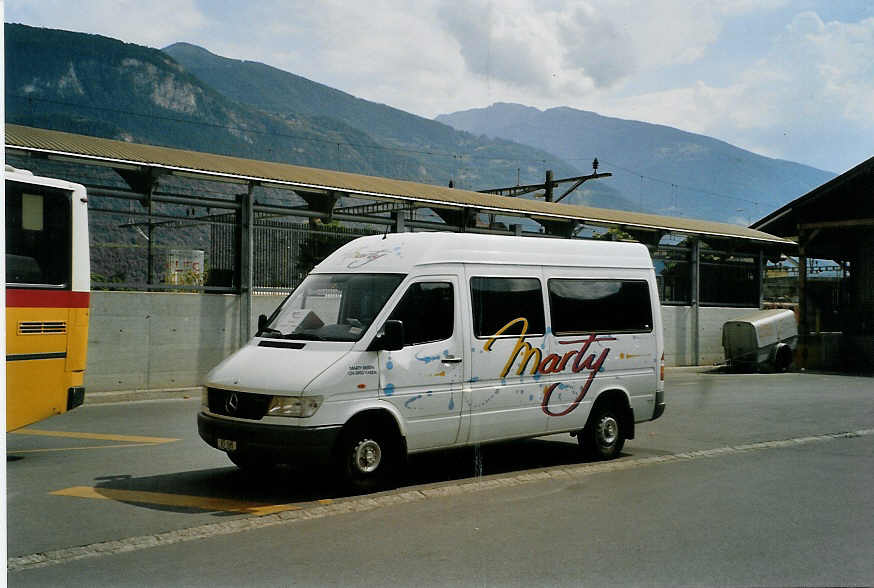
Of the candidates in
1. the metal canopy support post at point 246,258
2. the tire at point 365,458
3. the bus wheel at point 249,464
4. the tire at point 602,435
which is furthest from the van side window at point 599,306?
the metal canopy support post at point 246,258

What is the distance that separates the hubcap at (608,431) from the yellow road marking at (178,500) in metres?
4.01

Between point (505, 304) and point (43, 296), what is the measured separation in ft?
16.4

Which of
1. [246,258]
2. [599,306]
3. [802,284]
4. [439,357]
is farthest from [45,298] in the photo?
[802,284]

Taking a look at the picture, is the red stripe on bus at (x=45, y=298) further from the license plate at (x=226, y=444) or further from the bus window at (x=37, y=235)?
the license plate at (x=226, y=444)

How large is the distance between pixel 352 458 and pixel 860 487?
5006 mm

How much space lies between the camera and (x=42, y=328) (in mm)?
9164

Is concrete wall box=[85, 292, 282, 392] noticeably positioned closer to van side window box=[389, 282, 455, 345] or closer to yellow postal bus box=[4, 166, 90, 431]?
yellow postal bus box=[4, 166, 90, 431]

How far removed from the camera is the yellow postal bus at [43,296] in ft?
29.2

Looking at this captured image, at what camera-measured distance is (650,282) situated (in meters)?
10.6

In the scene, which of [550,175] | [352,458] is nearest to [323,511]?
[352,458]

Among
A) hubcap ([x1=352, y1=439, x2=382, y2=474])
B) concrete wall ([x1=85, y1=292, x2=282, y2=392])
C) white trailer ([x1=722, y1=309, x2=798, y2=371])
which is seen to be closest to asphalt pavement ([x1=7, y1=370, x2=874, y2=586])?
hubcap ([x1=352, y1=439, x2=382, y2=474])

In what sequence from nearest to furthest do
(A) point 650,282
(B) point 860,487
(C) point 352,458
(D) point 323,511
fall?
(D) point 323,511
(C) point 352,458
(B) point 860,487
(A) point 650,282

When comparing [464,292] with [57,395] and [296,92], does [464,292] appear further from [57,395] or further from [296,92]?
[296,92]

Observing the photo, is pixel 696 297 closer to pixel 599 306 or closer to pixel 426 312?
pixel 599 306
